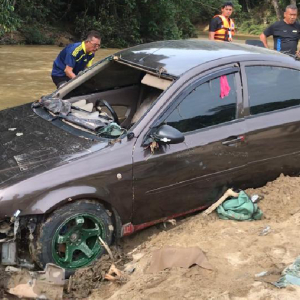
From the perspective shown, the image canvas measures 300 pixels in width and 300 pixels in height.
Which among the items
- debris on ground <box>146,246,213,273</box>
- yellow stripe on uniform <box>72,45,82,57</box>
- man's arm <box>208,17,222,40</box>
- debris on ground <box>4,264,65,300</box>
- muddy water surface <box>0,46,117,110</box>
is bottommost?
muddy water surface <box>0,46,117,110</box>

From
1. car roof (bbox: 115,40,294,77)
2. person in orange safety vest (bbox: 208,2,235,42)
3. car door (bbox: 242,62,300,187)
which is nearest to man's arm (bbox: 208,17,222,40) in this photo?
person in orange safety vest (bbox: 208,2,235,42)

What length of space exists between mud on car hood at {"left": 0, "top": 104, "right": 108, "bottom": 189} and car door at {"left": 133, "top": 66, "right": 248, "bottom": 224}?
493 mm

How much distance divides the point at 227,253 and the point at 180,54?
2008 millimetres

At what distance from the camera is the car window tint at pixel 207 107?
397 cm

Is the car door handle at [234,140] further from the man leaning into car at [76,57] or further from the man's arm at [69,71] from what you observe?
the man's arm at [69,71]

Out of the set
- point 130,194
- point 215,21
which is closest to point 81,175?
point 130,194

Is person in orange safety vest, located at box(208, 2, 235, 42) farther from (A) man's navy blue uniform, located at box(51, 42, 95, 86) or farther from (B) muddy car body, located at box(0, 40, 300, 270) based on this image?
(B) muddy car body, located at box(0, 40, 300, 270)

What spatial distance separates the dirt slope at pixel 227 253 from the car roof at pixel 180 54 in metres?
1.38

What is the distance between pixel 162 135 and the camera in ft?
12.0

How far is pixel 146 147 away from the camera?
12.3ft

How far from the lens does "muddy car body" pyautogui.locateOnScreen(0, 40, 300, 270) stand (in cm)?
335

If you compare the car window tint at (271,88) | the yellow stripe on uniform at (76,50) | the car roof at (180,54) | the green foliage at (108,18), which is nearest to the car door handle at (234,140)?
the car window tint at (271,88)

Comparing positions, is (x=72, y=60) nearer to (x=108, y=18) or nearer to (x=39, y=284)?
(x=39, y=284)

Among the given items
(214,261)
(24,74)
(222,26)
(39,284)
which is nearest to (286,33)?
(222,26)
